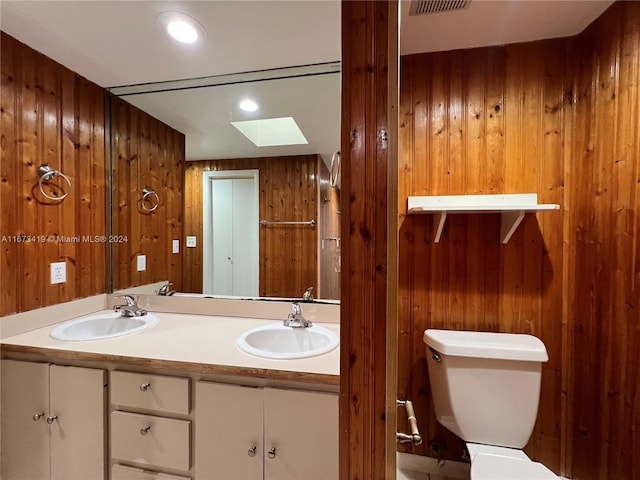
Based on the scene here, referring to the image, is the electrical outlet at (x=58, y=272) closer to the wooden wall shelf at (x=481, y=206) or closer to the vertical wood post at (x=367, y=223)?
the vertical wood post at (x=367, y=223)

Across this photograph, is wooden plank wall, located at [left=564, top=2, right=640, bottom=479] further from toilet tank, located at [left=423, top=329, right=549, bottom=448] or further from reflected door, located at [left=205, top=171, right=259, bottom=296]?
reflected door, located at [left=205, top=171, right=259, bottom=296]

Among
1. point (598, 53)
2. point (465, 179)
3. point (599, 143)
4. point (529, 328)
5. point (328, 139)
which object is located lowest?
point (529, 328)

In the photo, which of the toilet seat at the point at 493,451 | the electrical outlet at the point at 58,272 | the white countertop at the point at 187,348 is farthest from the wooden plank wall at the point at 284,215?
the toilet seat at the point at 493,451

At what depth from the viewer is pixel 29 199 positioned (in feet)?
4.40

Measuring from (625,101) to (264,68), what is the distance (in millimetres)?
1705

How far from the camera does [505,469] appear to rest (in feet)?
3.73

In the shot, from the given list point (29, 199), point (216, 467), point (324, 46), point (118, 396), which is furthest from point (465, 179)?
point (29, 199)

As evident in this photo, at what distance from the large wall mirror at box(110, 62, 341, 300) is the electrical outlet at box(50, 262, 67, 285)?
29 centimetres

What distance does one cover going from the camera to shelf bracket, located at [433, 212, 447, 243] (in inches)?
55.2

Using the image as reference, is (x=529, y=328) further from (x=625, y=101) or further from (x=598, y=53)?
(x=598, y=53)

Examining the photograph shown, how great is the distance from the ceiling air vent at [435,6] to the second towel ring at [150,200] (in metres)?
1.80

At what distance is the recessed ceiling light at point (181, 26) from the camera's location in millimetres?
1148

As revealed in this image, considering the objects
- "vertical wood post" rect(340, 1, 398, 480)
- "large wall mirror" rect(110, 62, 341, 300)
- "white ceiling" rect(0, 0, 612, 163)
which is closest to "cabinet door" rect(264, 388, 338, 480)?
"vertical wood post" rect(340, 1, 398, 480)

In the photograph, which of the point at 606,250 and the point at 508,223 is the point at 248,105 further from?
the point at 606,250
